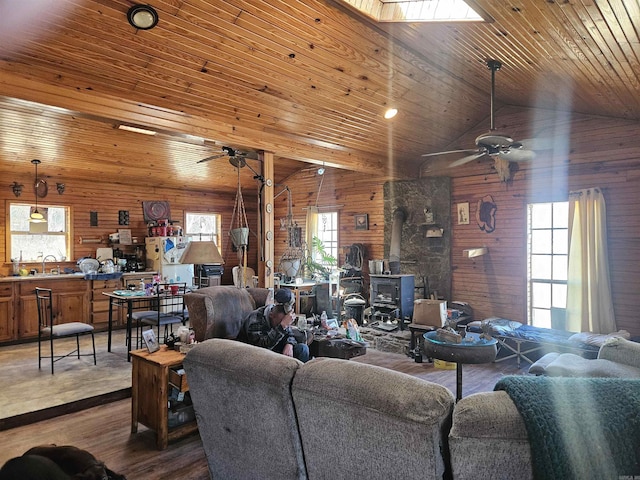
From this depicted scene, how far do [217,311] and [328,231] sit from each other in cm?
504

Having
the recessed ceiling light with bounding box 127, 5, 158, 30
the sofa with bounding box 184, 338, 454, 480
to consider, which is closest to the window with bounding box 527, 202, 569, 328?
the sofa with bounding box 184, 338, 454, 480

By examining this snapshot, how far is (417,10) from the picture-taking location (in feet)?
12.0

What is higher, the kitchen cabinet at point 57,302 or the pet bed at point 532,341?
the kitchen cabinet at point 57,302

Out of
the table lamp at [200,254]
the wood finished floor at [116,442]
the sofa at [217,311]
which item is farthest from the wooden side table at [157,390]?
the table lamp at [200,254]

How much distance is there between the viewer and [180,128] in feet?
14.5

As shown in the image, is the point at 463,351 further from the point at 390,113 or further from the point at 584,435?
the point at 390,113

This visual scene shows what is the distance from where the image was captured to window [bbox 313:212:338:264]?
8516mm

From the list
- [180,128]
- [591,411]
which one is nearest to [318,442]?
[591,411]

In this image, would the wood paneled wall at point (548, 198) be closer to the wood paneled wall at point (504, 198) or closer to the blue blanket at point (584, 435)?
the wood paneled wall at point (504, 198)

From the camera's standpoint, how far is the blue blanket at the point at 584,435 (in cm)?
120

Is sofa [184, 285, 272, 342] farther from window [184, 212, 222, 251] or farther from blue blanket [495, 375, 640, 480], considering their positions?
window [184, 212, 222, 251]

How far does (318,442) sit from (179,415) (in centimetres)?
193

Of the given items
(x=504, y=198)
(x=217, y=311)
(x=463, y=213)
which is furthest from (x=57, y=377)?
(x=504, y=198)

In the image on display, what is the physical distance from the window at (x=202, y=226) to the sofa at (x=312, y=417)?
704 centimetres
